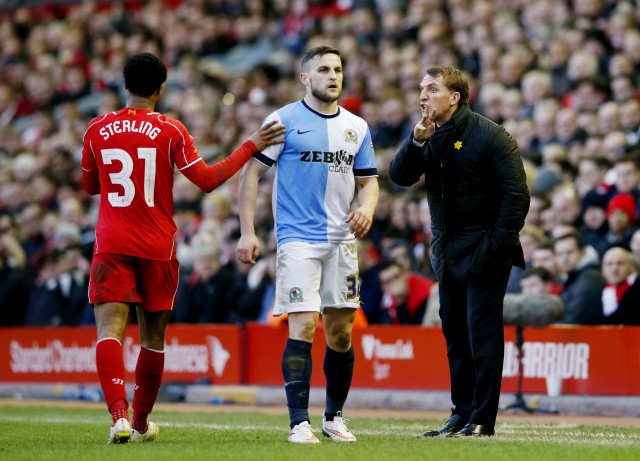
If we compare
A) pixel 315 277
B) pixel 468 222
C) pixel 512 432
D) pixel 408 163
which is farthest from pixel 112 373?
pixel 512 432

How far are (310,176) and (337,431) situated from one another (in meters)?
1.77

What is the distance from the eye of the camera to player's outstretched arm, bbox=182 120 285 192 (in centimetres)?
846

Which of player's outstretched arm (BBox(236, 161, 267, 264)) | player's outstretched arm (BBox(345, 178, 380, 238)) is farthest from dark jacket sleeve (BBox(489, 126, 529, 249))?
player's outstretched arm (BBox(236, 161, 267, 264))

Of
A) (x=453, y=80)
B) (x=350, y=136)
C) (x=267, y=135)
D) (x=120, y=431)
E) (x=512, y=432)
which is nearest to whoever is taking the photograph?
(x=120, y=431)

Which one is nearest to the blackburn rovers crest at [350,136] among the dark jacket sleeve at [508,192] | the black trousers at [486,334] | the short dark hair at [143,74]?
the dark jacket sleeve at [508,192]

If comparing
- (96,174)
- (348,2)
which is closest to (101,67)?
(348,2)

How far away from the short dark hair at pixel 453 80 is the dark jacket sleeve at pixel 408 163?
0.46 meters

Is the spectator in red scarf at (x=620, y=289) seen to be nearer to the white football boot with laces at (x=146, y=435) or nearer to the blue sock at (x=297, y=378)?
the blue sock at (x=297, y=378)

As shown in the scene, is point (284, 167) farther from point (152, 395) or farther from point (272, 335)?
point (272, 335)

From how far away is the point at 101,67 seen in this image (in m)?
25.2

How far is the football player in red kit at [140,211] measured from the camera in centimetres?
835

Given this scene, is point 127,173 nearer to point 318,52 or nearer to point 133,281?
point 133,281

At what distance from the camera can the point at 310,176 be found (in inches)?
339

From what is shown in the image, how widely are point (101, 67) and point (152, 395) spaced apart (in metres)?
17.5
